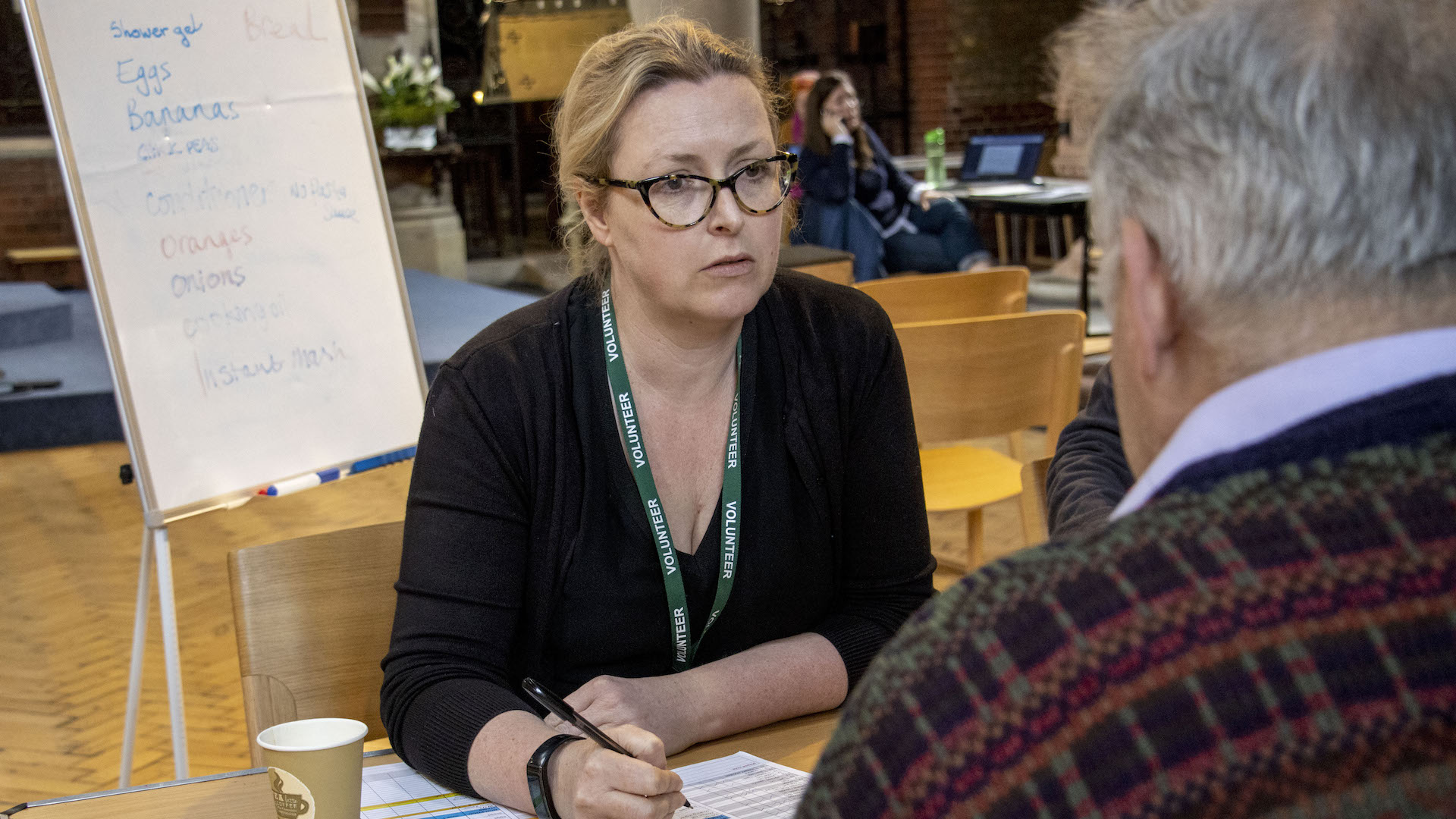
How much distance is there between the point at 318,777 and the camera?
0.99 m

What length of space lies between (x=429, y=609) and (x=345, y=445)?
1.23 metres

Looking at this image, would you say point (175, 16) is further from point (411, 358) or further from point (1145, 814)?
point (1145, 814)

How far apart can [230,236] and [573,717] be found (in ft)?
5.21

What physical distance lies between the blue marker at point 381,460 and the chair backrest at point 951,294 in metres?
1.53

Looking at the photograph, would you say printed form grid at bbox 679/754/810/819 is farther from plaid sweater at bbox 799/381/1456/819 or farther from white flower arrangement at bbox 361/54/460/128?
white flower arrangement at bbox 361/54/460/128

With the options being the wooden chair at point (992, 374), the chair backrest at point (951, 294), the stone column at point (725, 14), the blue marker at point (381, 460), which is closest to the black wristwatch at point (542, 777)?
the blue marker at point (381, 460)

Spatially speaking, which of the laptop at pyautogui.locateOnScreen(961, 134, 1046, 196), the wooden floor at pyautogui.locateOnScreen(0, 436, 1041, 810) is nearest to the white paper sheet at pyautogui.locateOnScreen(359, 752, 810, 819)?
the wooden floor at pyautogui.locateOnScreen(0, 436, 1041, 810)

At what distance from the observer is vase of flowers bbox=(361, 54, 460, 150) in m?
7.95

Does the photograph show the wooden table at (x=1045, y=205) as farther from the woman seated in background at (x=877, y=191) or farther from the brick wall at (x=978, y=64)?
the brick wall at (x=978, y=64)

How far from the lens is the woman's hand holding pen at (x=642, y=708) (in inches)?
49.9

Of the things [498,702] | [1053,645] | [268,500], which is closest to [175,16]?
[498,702]

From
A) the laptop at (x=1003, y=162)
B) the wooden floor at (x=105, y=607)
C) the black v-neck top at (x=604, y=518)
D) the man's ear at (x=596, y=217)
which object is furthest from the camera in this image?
the laptop at (x=1003, y=162)

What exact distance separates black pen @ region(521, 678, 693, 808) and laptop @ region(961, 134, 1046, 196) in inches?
249

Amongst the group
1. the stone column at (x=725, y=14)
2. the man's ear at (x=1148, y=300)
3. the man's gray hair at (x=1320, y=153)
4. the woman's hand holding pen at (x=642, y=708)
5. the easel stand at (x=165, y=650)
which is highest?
the stone column at (x=725, y=14)
